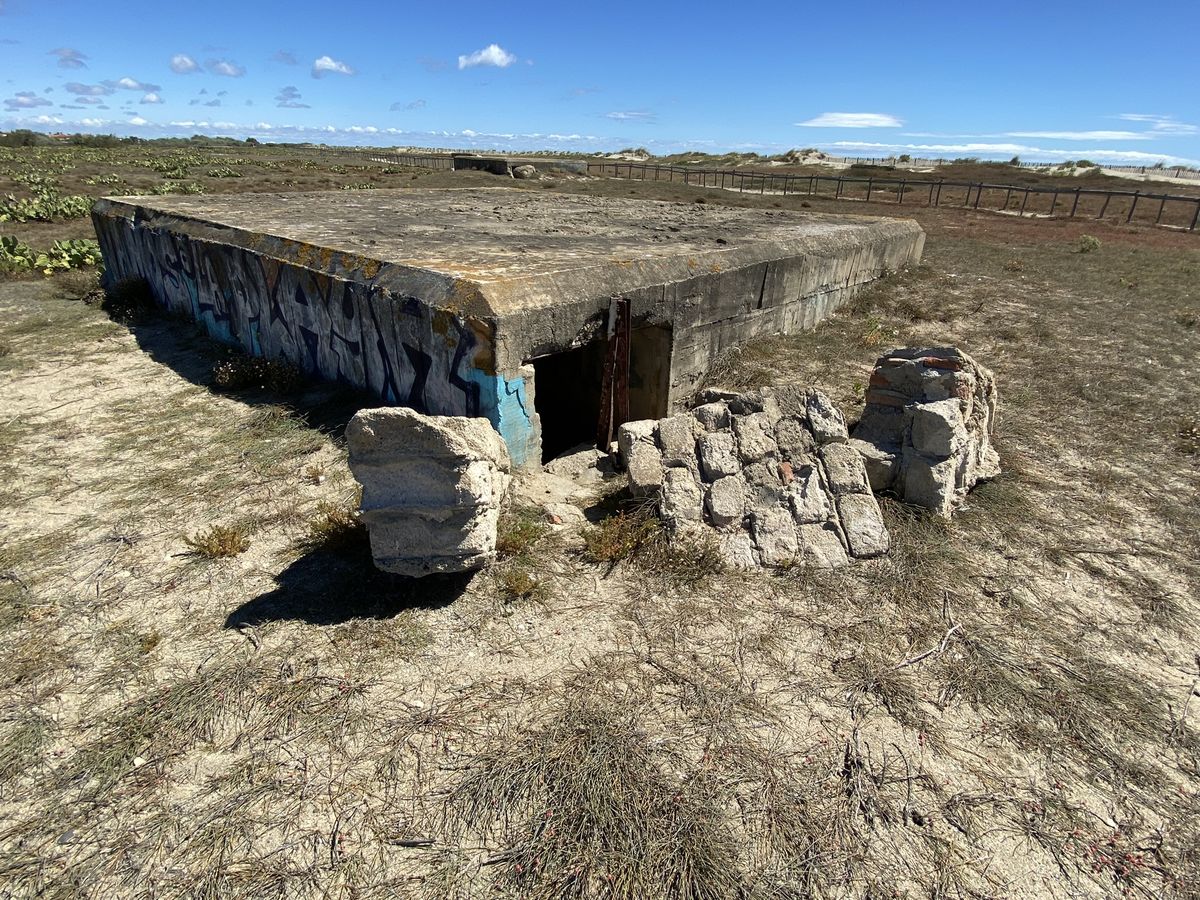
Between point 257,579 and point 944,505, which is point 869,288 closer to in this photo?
point 944,505

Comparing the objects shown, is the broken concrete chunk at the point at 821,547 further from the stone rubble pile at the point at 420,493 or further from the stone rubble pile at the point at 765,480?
the stone rubble pile at the point at 420,493

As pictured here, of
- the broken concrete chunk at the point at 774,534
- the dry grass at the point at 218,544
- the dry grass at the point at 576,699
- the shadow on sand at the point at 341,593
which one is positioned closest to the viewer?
the dry grass at the point at 576,699

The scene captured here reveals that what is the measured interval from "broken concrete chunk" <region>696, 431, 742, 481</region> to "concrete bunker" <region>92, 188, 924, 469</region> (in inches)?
55.7

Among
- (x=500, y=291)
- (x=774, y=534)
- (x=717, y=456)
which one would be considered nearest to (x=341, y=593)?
(x=500, y=291)

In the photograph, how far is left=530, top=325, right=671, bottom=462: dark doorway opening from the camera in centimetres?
734

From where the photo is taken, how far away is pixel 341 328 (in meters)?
6.88

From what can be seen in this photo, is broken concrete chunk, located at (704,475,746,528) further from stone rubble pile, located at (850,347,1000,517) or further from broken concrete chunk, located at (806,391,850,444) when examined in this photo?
stone rubble pile, located at (850,347,1000,517)

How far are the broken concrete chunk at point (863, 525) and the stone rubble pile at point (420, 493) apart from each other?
275cm

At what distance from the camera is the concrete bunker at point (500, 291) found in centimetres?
560

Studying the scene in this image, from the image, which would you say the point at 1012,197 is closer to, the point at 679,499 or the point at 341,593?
the point at 679,499

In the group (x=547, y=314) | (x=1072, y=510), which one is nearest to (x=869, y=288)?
(x=1072, y=510)

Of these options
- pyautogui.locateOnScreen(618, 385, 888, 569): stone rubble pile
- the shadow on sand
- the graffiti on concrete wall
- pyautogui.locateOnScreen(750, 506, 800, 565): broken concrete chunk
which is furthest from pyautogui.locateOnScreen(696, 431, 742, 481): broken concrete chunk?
the shadow on sand

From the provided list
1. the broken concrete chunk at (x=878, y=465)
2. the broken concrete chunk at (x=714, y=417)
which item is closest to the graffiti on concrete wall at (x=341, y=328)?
the broken concrete chunk at (x=714, y=417)

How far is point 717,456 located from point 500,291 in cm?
225
